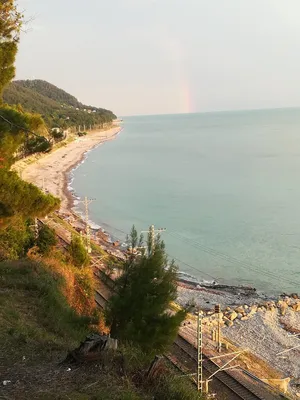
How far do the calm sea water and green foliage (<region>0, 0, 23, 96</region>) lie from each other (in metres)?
21.9

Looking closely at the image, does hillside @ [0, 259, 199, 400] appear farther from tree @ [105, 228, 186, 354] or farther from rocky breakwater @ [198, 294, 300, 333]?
rocky breakwater @ [198, 294, 300, 333]

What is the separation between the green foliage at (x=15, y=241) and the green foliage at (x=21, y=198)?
7837 mm

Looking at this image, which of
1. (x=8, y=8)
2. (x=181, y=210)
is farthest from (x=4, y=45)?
(x=181, y=210)

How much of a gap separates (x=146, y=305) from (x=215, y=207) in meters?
37.1

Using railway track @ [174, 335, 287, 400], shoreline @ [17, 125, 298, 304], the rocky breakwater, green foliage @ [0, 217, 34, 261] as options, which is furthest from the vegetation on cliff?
shoreline @ [17, 125, 298, 304]

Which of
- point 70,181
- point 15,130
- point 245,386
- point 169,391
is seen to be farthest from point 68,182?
point 169,391

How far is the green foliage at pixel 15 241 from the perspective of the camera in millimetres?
17703

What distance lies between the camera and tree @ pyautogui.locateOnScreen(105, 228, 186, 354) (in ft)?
30.9

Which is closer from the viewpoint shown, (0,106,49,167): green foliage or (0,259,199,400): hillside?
(0,259,199,400): hillside

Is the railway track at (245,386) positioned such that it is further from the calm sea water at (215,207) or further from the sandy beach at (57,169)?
the sandy beach at (57,169)

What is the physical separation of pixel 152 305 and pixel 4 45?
6.69 metres

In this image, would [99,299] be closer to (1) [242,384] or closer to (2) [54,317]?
(1) [242,384]

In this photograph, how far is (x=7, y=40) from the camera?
9508mm

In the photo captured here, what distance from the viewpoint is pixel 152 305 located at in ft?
31.4
